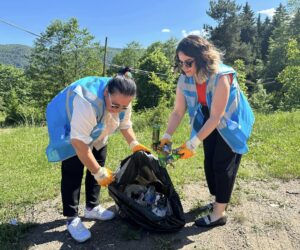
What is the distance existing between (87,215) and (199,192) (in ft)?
4.21

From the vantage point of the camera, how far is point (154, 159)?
319 cm

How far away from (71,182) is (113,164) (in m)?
2.16

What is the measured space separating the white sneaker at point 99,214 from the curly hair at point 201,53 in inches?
60.3

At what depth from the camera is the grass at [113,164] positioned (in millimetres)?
3883

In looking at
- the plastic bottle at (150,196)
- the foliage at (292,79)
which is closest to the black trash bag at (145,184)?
the plastic bottle at (150,196)

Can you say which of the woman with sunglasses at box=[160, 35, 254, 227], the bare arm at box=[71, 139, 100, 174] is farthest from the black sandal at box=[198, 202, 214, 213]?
the bare arm at box=[71, 139, 100, 174]

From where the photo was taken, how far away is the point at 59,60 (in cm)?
3231

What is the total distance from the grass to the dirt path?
20 centimetres

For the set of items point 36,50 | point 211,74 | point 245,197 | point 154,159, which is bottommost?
point 245,197

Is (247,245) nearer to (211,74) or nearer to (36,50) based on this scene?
(211,74)

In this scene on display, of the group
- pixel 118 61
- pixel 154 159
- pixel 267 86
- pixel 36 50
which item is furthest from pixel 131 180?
pixel 118 61

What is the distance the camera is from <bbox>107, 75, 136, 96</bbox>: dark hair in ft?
8.09

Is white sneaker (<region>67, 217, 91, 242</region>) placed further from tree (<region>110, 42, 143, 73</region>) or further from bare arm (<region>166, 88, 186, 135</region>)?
tree (<region>110, 42, 143, 73</region>)

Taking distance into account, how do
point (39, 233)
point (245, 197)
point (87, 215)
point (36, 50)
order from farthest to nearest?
point (36, 50)
point (245, 197)
point (87, 215)
point (39, 233)
